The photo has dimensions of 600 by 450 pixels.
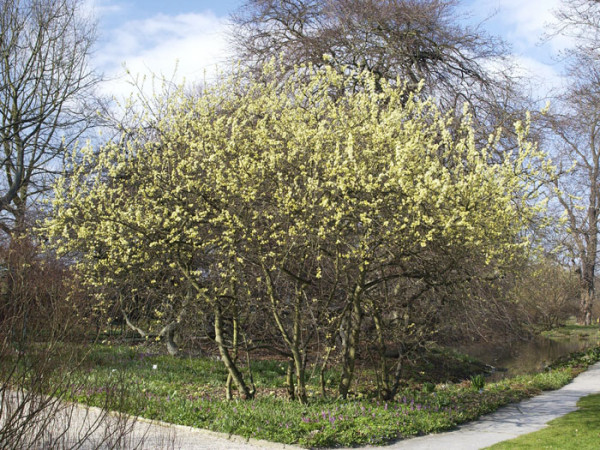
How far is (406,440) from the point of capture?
750 centimetres

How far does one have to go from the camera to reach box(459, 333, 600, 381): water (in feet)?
56.5

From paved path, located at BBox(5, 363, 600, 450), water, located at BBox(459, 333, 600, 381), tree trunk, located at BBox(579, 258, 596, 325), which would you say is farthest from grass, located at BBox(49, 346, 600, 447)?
tree trunk, located at BBox(579, 258, 596, 325)

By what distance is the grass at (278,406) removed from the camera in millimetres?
7133

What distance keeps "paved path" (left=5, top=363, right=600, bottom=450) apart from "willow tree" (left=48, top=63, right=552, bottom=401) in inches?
71.6

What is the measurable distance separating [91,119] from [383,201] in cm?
1488

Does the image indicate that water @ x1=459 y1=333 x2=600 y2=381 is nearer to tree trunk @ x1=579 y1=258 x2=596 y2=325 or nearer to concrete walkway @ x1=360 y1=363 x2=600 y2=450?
tree trunk @ x1=579 y1=258 x2=596 y2=325

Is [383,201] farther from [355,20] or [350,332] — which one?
[355,20]

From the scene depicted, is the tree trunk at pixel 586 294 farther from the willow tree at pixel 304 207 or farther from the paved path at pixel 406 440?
the willow tree at pixel 304 207

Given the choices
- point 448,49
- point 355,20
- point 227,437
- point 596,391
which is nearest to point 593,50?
point 448,49

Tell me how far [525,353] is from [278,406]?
51.8ft

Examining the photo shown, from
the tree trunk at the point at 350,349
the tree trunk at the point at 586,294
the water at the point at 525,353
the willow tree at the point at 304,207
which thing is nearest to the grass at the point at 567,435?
the willow tree at the point at 304,207

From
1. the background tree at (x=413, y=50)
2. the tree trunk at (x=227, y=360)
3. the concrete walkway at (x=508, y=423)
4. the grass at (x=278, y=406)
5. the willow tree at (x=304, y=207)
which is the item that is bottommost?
the concrete walkway at (x=508, y=423)

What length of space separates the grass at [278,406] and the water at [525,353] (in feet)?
17.1

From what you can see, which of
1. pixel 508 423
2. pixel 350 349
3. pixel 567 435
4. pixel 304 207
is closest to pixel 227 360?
Answer: pixel 350 349
